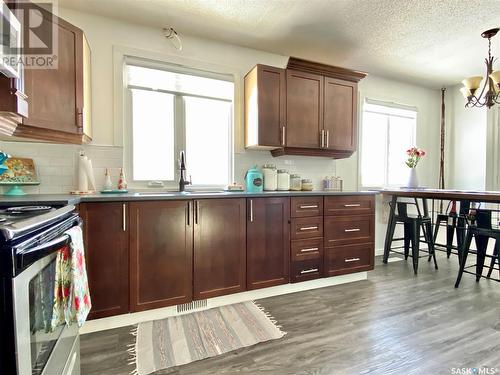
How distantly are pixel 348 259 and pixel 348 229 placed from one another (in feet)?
1.05

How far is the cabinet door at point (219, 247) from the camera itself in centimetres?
209

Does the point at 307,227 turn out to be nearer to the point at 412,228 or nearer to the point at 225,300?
the point at 225,300

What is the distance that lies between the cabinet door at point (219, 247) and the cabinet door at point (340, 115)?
144 centimetres

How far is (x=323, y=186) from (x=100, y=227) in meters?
2.55

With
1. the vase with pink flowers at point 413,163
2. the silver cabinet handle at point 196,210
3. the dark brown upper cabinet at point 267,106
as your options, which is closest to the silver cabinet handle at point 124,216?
the silver cabinet handle at point 196,210

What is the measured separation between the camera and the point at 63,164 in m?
2.21

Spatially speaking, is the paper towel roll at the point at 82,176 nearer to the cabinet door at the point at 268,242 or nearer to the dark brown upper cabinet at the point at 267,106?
the cabinet door at the point at 268,242

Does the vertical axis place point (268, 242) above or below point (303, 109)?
below

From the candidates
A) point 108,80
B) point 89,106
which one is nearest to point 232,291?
point 89,106

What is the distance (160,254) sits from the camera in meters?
1.96

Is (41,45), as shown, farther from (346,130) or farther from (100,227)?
(346,130)

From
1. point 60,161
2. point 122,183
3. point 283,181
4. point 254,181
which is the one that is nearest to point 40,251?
point 122,183

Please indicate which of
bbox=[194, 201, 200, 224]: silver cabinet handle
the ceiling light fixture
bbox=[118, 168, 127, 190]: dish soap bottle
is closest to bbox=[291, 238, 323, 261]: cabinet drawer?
bbox=[194, 201, 200, 224]: silver cabinet handle

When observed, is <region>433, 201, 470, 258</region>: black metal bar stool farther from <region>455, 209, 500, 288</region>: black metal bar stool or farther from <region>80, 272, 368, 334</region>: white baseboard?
<region>80, 272, 368, 334</region>: white baseboard
